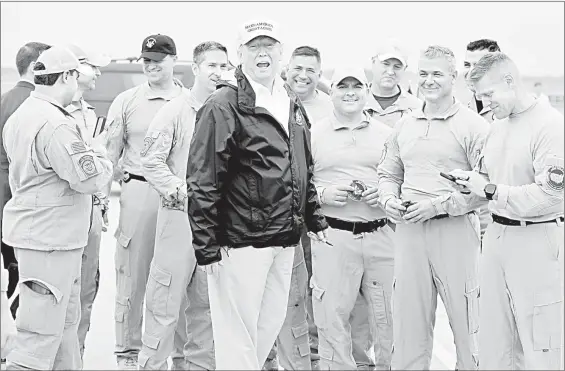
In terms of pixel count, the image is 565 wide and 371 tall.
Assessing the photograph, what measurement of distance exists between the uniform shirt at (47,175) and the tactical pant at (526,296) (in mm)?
1821

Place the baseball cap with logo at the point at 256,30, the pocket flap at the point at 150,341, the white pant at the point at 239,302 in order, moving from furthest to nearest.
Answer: the pocket flap at the point at 150,341 → the baseball cap with logo at the point at 256,30 → the white pant at the point at 239,302

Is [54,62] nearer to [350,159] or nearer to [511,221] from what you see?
[350,159]

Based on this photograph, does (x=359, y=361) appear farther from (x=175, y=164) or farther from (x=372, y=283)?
(x=175, y=164)

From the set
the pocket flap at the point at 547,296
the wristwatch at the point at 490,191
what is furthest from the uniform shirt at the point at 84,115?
the pocket flap at the point at 547,296

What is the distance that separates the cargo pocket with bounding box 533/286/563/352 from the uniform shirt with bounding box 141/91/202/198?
184 centimetres

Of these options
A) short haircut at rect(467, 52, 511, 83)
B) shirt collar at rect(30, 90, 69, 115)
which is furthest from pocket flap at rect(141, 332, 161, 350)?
short haircut at rect(467, 52, 511, 83)

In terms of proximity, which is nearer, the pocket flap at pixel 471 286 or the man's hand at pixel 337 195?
the pocket flap at pixel 471 286

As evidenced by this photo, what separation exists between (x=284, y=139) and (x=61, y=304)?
1.27 metres

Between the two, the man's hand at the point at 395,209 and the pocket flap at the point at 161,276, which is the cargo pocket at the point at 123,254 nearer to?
the pocket flap at the point at 161,276

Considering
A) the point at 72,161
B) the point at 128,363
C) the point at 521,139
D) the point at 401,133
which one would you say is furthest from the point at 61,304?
the point at 521,139

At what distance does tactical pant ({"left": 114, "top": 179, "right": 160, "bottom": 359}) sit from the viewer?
490 cm

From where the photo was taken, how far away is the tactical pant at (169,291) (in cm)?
461

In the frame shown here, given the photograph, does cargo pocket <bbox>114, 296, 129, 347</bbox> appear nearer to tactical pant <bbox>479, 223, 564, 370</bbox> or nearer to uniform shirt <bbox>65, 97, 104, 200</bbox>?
uniform shirt <bbox>65, 97, 104, 200</bbox>

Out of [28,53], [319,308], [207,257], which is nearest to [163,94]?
[28,53]
